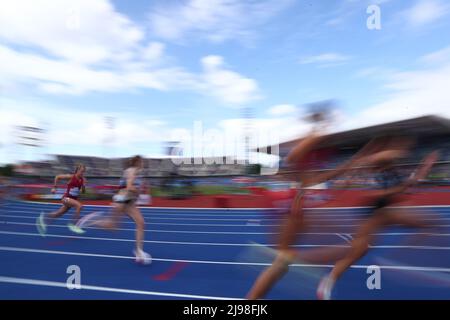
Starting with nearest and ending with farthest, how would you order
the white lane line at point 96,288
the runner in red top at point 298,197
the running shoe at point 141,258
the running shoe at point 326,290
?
the runner in red top at point 298,197
the running shoe at point 326,290
the white lane line at point 96,288
the running shoe at point 141,258

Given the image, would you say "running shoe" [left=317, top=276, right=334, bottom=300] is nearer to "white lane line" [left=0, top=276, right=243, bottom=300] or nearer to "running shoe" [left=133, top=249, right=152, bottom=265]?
"white lane line" [left=0, top=276, right=243, bottom=300]

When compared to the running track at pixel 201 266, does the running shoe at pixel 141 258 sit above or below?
above

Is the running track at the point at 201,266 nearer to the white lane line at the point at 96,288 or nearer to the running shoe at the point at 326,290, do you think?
the white lane line at the point at 96,288

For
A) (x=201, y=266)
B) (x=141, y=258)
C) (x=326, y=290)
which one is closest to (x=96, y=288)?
(x=141, y=258)

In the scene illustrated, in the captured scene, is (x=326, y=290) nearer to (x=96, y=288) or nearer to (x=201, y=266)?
(x=201, y=266)

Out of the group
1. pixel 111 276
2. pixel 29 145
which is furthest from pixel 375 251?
pixel 29 145

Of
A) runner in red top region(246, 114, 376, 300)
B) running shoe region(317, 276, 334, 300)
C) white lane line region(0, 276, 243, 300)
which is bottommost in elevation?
white lane line region(0, 276, 243, 300)

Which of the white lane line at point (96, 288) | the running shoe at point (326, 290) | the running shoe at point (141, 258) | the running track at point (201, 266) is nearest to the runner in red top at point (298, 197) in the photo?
the running track at point (201, 266)

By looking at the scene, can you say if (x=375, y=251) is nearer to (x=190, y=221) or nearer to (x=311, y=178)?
(x=311, y=178)

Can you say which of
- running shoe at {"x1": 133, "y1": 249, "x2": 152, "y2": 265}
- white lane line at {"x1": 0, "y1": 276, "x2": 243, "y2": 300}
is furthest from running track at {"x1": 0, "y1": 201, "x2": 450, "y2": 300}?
running shoe at {"x1": 133, "y1": 249, "x2": 152, "y2": 265}

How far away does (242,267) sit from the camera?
4.80 meters

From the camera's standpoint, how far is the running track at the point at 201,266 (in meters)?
3.75

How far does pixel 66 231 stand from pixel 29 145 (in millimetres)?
21156

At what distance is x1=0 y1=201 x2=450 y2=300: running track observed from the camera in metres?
3.75
